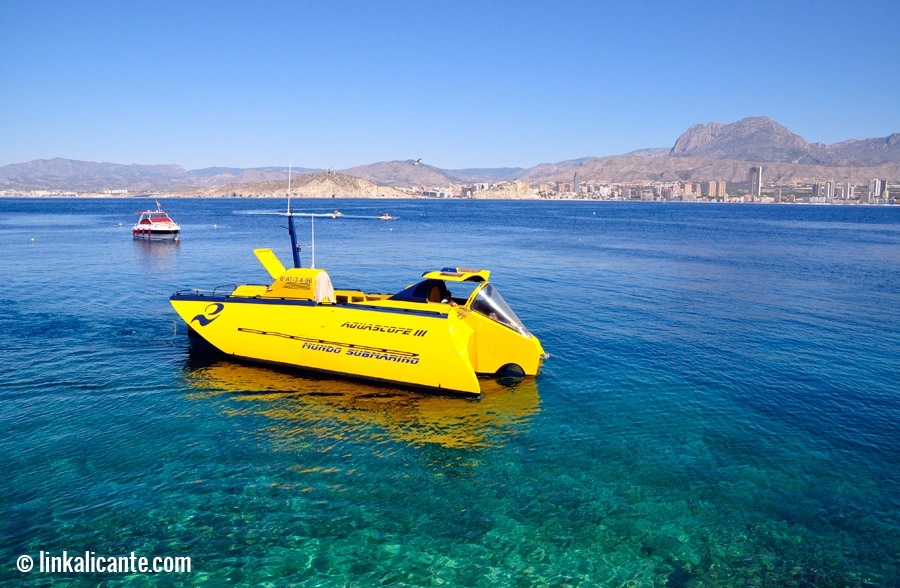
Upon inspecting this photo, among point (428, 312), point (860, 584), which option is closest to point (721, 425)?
point (860, 584)

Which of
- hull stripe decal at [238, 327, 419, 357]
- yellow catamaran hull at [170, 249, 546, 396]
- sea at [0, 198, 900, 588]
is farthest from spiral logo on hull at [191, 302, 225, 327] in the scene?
sea at [0, 198, 900, 588]

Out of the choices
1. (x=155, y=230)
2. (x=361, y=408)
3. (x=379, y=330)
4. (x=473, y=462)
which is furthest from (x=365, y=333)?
(x=155, y=230)

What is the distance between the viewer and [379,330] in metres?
16.1

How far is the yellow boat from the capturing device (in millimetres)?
15477

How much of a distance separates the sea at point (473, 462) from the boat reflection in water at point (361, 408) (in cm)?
8

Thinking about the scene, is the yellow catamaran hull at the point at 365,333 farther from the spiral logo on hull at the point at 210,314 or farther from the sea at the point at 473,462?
the sea at the point at 473,462

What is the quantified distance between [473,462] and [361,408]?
13.7 ft

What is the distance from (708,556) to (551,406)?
22.1ft

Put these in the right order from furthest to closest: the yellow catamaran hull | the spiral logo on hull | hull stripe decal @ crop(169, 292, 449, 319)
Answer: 1. the spiral logo on hull
2. hull stripe decal @ crop(169, 292, 449, 319)
3. the yellow catamaran hull

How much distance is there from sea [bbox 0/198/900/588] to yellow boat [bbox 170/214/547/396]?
0.74 meters

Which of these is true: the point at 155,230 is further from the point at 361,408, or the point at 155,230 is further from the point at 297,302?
the point at 361,408

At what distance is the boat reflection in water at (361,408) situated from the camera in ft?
44.1

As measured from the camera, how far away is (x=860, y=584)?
8555 millimetres

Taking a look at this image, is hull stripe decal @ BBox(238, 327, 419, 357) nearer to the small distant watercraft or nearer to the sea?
the sea
